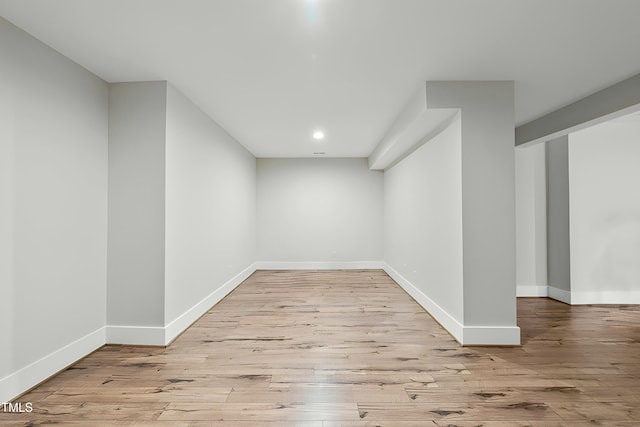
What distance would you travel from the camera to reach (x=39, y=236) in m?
2.22

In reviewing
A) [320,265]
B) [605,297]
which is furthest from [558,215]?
[320,265]

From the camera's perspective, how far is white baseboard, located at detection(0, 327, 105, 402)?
1980mm

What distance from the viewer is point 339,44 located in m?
2.23

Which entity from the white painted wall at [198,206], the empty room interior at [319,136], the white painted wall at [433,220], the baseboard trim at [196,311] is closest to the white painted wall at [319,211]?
the white painted wall at [433,220]

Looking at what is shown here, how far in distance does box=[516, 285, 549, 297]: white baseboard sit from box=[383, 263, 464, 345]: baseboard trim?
1.71 metres

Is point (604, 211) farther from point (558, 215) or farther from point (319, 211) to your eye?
point (319, 211)

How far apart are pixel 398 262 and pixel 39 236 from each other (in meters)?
4.92

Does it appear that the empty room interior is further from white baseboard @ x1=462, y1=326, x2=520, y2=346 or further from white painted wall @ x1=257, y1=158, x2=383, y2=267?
white painted wall @ x1=257, y1=158, x2=383, y2=267

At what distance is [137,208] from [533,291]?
5511mm

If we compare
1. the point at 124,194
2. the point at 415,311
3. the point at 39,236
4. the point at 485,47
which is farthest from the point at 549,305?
the point at 39,236

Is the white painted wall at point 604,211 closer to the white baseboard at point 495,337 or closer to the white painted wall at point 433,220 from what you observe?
the white painted wall at point 433,220

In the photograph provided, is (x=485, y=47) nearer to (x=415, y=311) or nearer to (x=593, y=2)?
(x=593, y=2)

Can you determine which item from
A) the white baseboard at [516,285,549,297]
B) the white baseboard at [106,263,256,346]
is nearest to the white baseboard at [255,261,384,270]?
the white baseboard at [516,285,549,297]

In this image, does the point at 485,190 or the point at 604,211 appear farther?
the point at 604,211
